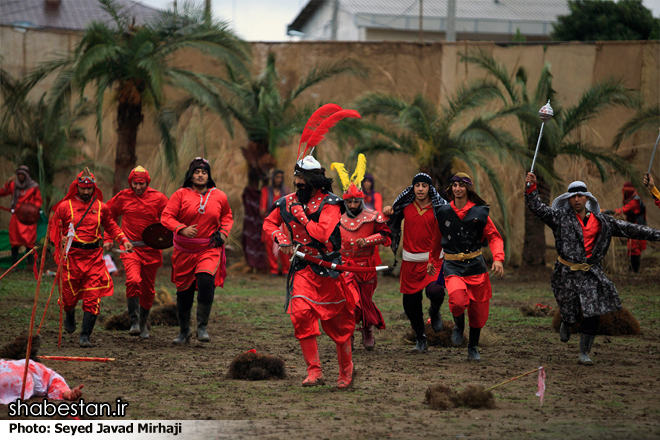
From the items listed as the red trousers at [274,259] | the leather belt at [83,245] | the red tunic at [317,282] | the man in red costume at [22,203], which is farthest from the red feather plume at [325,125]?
the man in red costume at [22,203]

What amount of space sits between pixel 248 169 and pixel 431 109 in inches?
166

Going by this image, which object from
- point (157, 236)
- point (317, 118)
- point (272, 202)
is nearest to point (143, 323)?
point (157, 236)

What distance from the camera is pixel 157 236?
8688mm

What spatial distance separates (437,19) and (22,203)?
28.1 meters

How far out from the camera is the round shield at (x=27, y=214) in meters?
15.1

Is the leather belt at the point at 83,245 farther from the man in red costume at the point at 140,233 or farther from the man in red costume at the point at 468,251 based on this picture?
the man in red costume at the point at 468,251

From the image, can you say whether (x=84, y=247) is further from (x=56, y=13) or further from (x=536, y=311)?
(x=56, y=13)

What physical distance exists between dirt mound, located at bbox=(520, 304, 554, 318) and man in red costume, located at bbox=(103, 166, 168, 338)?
17.5 feet

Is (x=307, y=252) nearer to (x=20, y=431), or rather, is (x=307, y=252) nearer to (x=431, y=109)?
(x=20, y=431)

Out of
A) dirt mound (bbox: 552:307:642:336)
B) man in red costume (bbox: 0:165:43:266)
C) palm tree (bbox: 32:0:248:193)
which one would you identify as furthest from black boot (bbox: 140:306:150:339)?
man in red costume (bbox: 0:165:43:266)

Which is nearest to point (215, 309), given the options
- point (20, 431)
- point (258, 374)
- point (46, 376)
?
point (258, 374)

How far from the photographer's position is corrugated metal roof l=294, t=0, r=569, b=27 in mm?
39500

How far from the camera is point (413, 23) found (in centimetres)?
3922

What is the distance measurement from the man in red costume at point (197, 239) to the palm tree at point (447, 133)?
271 inches
